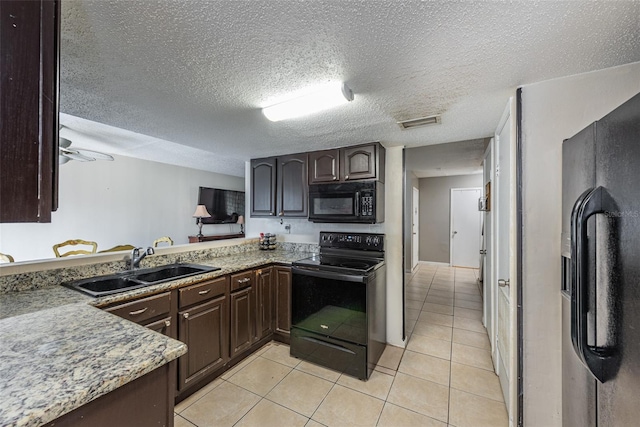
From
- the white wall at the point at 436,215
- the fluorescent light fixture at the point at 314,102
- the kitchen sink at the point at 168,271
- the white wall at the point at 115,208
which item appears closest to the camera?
the fluorescent light fixture at the point at 314,102

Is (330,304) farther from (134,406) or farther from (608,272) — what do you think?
(608,272)

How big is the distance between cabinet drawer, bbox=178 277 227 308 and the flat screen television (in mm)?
4211

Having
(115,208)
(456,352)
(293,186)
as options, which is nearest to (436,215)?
(456,352)

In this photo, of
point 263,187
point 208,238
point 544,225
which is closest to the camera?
point 544,225

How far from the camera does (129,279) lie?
193 centimetres

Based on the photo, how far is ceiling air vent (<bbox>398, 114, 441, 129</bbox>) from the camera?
1.96m

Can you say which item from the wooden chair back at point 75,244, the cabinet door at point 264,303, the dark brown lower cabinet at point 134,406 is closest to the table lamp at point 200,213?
the wooden chair back at point 75,244

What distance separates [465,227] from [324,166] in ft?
15.3

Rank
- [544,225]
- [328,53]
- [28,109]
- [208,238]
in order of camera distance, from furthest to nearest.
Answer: [208,238], [544,225], [328,53], [28,109]

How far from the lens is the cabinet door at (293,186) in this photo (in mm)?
2920

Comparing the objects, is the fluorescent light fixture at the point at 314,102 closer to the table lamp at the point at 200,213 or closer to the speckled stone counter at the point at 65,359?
the speckled stone counter at the point at 65,359

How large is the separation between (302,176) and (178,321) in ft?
6.07

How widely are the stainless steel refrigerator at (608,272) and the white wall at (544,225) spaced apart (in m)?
0.28

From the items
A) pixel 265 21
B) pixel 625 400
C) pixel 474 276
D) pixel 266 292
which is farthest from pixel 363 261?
pixel 474 276
